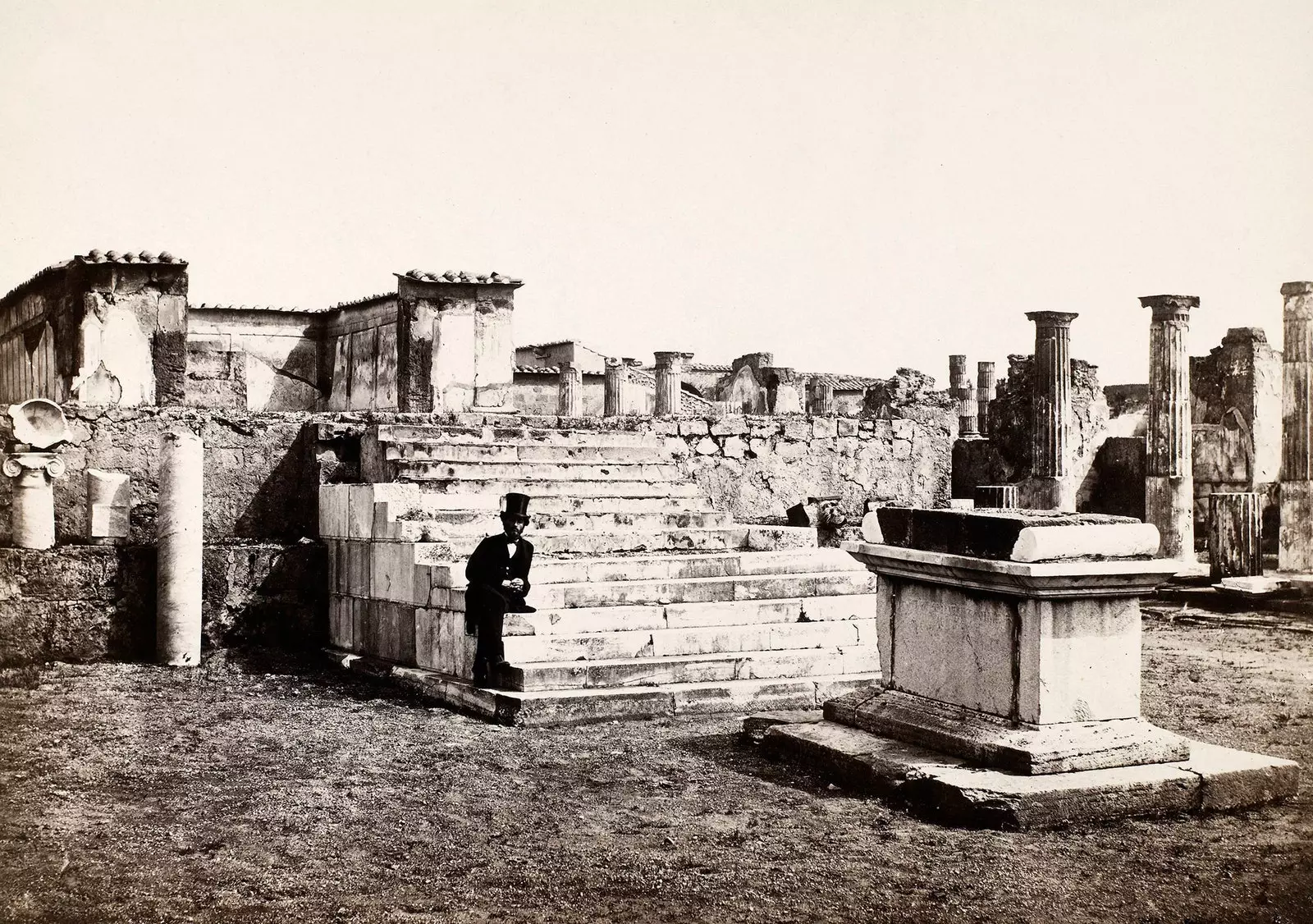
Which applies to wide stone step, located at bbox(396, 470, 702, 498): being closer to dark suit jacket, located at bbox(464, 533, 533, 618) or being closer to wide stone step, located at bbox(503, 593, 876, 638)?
wide stone step, located at bbox(503, 593, 876, 638)

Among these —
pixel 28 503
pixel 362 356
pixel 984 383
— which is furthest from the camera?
pixel 984 383

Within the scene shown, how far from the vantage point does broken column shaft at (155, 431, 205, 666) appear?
898cm

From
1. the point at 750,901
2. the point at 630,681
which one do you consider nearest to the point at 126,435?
the point at 630,681

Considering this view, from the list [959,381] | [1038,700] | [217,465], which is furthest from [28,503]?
[959,381]

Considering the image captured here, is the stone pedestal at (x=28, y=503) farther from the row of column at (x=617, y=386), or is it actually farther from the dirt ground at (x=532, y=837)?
the row of column at (x=617, y=386)

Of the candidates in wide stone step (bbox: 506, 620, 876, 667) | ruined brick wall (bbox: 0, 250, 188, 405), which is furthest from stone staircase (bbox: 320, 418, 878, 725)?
ruined brick wall (bbox: 0, 250, 188, 405)

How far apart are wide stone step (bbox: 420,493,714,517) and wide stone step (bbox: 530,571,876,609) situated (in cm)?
122

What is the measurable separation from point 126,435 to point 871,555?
6137 millimetres

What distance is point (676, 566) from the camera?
8.65m

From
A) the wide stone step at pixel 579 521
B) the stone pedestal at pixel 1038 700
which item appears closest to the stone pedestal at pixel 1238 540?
the wide stone step at pixel 579 521

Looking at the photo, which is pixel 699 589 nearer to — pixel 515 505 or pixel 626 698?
pixel 626 698

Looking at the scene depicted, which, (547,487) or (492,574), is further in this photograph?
(547,487)

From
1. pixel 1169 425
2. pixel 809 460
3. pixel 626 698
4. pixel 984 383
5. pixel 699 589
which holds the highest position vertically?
pixel 984 383

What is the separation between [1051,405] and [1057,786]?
13717mm
